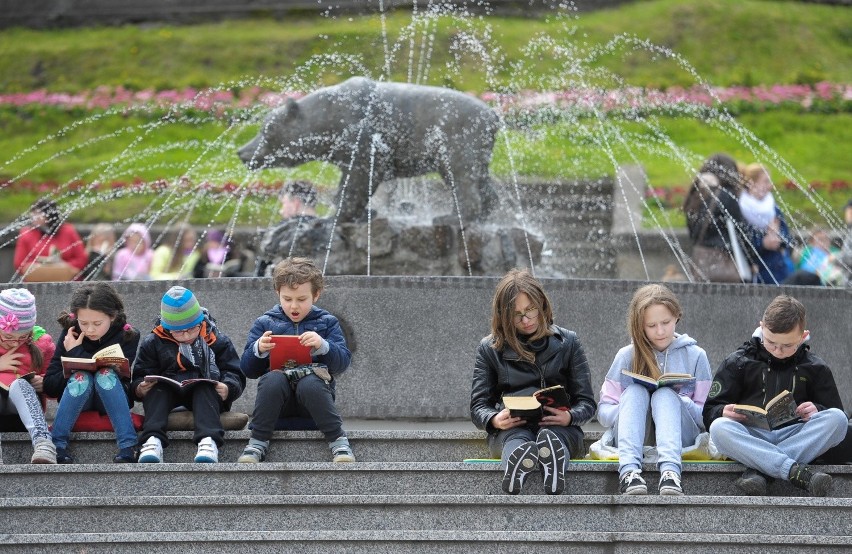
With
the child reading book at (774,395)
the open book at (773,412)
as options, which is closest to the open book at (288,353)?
the child reading book at (774,395)

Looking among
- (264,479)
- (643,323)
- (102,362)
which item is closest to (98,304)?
(102,362)

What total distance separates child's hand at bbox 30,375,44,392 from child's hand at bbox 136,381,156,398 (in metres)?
0.54

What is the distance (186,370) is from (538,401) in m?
1.91

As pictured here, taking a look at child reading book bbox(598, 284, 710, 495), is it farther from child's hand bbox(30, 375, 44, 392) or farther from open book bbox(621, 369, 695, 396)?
child's hand bbox(30, 375, 44, 392)

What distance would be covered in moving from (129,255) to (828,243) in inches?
273

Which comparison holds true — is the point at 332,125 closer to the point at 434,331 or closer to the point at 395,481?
the point at 434,331

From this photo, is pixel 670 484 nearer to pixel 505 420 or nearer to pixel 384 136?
pixel 505 420

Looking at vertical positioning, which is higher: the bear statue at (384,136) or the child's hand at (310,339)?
the child's hand at (310,339)

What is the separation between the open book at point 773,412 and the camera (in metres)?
6.95

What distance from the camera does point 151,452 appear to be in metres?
7.26

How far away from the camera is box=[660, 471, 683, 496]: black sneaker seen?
659cm

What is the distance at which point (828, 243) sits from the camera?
47.8 feet

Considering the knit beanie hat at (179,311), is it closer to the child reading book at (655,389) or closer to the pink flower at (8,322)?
the pink flower at (8,322)

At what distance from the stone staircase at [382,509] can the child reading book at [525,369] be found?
29 centimetres
